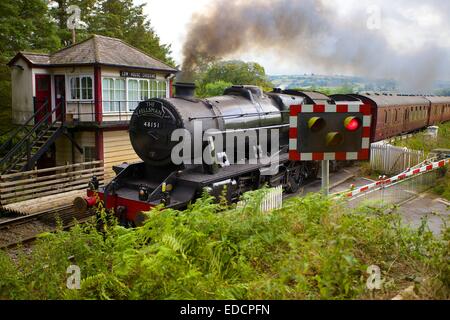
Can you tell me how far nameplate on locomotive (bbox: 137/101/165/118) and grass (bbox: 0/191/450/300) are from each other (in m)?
4.05

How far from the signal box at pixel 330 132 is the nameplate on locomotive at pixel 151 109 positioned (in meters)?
4.81

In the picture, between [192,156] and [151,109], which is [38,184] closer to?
[151,109]

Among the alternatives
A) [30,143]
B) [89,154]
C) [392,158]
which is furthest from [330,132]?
[89,154]

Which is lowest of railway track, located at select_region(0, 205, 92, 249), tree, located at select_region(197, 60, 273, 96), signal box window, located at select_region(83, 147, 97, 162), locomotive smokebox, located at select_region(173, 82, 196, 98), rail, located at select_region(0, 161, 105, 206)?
railway track, located at select_region(0, 205, 92, 249)

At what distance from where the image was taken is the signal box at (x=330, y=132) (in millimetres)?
4496

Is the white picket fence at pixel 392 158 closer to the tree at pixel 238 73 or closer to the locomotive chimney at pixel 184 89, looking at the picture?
the locomotive chimney at pixel 184 89

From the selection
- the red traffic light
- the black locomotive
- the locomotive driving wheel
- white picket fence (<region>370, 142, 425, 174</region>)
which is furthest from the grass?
white picket fence (<region>370, 142, 425, 174</region>)

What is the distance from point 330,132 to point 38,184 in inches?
429

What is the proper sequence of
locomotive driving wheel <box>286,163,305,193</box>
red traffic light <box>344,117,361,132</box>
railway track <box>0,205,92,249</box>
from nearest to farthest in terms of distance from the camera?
red traffic light <box>344,117,361,132</box> → railway track <box>0,205,92,249</box> → locomotive driving wheel <box>286,163,305,193</box>

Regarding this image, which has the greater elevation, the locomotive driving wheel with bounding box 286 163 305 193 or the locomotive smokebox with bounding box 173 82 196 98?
the locomotive smokebox with bounding box 173 82 196 98

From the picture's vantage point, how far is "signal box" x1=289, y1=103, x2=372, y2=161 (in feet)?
14.8

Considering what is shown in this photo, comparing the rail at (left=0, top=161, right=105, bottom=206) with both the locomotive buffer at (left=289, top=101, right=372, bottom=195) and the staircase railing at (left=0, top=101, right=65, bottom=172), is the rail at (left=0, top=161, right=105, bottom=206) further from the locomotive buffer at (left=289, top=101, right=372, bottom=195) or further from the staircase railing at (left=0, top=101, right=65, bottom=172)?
the locomotive buffer at (left=289, top=101, right=372, bottom=195)

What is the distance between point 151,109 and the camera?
904cm

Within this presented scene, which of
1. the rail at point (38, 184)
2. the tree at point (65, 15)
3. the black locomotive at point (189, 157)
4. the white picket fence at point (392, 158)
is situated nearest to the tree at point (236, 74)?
the tree at point (65, 15)
